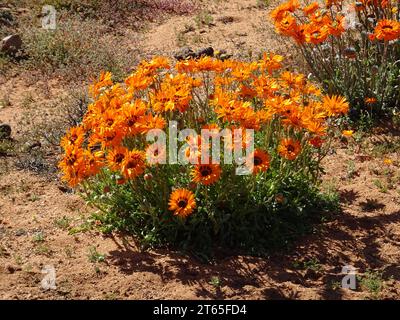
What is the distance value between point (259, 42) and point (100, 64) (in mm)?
2460

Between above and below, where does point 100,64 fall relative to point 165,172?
above

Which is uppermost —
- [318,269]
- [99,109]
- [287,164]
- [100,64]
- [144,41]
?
[144,41]

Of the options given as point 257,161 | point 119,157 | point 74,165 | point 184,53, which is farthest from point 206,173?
point 184,53

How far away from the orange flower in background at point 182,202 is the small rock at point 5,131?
3.44 meters

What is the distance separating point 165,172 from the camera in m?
4.28

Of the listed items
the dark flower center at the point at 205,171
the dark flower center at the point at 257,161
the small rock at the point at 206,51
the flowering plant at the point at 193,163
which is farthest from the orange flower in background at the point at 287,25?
the small rock at the point at 206,51

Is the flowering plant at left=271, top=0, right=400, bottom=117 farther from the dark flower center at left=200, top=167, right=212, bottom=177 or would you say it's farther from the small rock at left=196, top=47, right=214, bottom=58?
the dark flower center at left=200, top=167, right=212, bottom=177

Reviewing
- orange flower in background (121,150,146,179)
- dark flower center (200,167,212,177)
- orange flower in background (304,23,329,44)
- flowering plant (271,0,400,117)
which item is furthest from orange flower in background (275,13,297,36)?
orange flower in background (121,150,146,179)

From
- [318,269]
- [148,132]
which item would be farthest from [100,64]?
[318,269]

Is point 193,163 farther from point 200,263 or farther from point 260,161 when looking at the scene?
point 200,263

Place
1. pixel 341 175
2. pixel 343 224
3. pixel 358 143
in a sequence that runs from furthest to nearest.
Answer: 1. pixel 358 143
2. pixel 341 175
3. pixel 343 224

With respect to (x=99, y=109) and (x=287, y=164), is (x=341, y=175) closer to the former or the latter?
(x=287, y=164)

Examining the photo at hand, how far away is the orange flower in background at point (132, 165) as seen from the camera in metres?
3.82

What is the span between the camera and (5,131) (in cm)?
667
